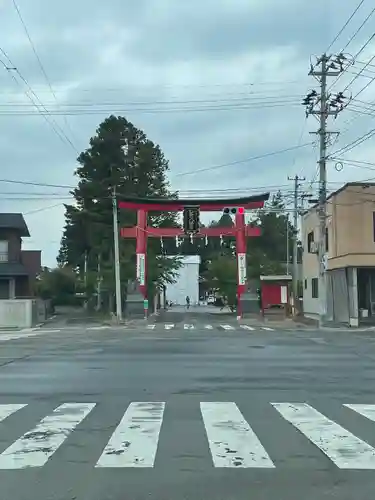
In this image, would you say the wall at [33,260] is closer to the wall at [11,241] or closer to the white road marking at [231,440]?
the wall at [11,241]

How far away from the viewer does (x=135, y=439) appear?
924 cm

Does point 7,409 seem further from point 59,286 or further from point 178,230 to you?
point 59,286

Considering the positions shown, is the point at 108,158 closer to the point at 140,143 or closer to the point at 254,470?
the point at 140,143

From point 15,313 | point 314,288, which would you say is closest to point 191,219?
point 314,288

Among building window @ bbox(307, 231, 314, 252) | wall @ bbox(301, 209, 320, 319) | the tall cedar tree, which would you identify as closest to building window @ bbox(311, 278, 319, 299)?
wall @ bbox(301, 209, 320, 319)

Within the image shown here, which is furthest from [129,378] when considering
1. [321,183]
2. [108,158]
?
[108,158]

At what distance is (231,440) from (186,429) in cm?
101

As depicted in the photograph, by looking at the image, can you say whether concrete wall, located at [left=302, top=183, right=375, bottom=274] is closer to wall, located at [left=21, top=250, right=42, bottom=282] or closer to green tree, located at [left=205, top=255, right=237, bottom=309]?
green tree, located at [left=205, top=255, right=237, bottom=309]

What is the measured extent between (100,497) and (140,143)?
63.6 meters

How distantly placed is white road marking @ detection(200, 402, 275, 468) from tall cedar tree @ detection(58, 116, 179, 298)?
52.5m

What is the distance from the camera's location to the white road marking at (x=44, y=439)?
806cm

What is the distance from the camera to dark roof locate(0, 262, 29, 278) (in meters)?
57.5

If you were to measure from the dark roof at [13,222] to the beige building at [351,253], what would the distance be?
24320 millimetres

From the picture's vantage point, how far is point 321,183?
41625mm
